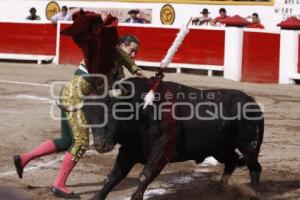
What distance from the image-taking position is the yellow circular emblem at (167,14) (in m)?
18.4

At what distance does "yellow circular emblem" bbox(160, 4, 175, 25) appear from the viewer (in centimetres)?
1842

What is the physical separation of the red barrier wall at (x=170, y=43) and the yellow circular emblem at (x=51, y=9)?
4317 mm

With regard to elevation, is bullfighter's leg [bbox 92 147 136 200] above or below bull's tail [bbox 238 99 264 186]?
below

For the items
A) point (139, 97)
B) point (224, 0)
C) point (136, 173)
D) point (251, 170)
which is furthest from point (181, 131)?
point (224, 0)

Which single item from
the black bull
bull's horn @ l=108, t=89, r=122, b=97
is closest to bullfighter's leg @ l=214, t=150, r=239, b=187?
the black bull

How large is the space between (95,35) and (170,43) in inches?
396

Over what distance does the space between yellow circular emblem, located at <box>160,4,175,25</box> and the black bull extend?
1345 cm

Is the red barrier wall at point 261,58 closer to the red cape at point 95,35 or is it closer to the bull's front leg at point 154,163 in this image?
the red cape at point 95,35

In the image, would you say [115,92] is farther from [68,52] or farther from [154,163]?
[68,52]

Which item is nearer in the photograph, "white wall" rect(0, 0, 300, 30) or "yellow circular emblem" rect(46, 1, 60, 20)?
"white wall" rect(0, 0, 300, 30)

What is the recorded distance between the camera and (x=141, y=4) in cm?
1869

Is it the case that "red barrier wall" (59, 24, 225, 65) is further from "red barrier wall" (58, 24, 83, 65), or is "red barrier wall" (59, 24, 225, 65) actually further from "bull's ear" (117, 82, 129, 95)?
"bull's ear" (117, 82, 129, 95)

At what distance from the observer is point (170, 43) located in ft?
48.0

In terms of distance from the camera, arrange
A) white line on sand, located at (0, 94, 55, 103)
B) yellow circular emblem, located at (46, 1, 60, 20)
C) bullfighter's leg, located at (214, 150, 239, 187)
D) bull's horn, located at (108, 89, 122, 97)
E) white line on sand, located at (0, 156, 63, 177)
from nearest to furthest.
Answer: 1. bull's horn, located at (108, 89, 122, 97)
2. bullfighter's leg, located at (214, 150, 239, 187)
3. white line on sand, located at (0, 156, 63, 177)
4. white line on sand, located at (0, 94, 55, 103)
5. yellow circular emblem, located at (46, 1, 60, 20)
